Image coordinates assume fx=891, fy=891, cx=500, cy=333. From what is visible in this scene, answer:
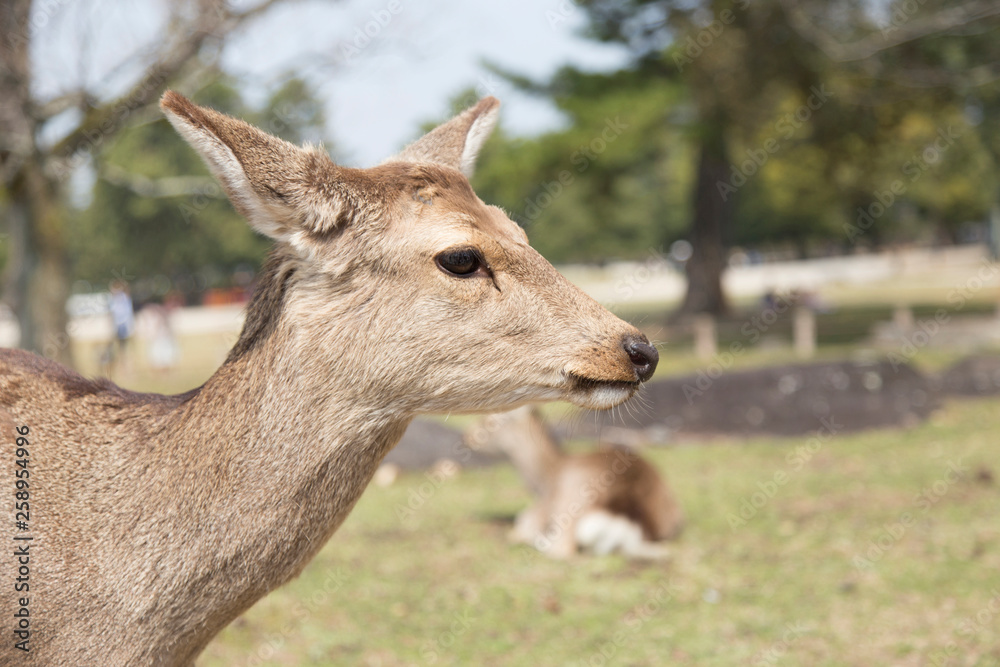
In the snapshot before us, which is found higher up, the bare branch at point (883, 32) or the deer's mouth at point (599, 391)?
the deer's mouth at point (599, 391)

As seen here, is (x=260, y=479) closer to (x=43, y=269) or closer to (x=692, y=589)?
(x=692, y=589)

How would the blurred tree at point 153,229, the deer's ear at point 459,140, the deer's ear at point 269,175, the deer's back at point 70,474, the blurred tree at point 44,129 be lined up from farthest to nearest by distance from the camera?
the blurred tree at point 153,229 < the blurred tree at point 44,129 < the deer's ear at point 459,140 < the deer's back at point 70,474 < the deer's ear at point 269,175

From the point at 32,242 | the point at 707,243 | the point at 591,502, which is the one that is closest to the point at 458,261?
the point at 591,502

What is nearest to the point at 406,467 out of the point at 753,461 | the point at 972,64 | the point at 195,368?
the point at 753,461

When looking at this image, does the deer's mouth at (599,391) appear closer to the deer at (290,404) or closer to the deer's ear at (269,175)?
the deer at (290,404)

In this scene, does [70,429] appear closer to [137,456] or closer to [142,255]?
[137,456]

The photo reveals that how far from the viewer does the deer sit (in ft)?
8.50

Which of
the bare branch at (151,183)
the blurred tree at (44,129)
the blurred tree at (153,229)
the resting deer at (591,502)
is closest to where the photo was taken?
the resting deer at (591,502)

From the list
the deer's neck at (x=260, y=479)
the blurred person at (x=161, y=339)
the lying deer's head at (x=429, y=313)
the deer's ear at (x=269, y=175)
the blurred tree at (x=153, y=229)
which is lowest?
the blurred tree at (x=153, y=229)

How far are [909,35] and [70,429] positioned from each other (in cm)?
2069

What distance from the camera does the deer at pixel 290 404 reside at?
102 inches

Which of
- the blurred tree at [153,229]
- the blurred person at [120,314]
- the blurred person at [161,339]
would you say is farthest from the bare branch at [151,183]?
the blurred tree at [153,229]

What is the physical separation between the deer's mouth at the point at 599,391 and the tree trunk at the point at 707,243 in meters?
23.4

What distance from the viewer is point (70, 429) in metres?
2.84
